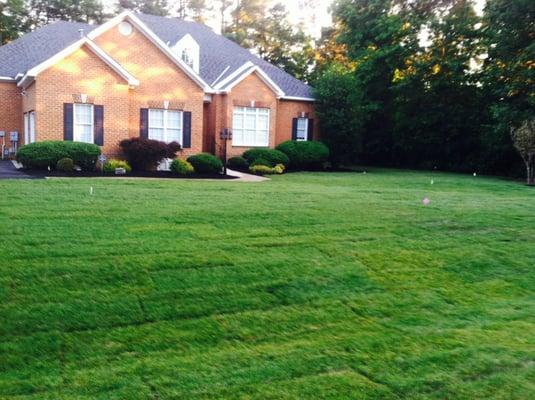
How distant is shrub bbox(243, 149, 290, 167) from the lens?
22.8 m

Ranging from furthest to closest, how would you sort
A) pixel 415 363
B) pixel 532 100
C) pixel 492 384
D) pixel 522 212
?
pixel 532 100, pixel 522 212, pixel 415 363, pixel 492 384

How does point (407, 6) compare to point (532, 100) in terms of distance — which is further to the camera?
point (407, 6)

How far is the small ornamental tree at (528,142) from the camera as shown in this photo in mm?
20578

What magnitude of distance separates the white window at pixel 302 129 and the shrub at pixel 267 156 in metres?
3.78

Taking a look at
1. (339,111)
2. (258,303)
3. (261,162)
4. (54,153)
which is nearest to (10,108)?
(54,153)

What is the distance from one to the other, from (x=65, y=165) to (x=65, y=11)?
2911 centimetres

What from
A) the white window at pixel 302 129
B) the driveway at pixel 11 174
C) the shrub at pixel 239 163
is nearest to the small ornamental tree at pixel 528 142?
the white window at pixel 302 129

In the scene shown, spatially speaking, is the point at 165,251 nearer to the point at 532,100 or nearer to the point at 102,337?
the point at 102,337

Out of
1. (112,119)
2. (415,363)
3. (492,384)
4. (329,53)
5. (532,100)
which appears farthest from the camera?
(329,53)

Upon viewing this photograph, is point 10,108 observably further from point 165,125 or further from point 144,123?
point 165,125

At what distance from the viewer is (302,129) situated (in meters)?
26.8

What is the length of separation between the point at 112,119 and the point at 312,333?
16267mm

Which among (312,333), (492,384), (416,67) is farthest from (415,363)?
(416,67)

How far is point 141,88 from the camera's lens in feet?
70.0
